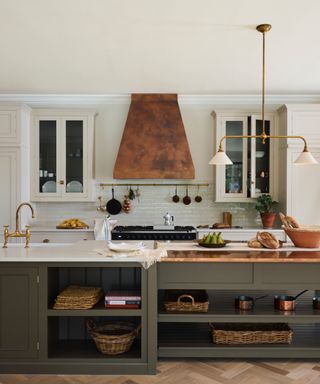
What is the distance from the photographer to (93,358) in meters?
3.16

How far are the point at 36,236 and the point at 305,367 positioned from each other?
3735mm

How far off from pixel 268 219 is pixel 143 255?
3047mm

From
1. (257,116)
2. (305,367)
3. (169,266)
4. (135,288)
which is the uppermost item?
(257,116)

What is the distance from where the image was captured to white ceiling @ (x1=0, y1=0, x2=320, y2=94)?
10.4 ft

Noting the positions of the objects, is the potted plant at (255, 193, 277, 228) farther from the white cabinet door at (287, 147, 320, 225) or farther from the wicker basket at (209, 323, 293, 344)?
the wicker basket at (209, 323, 293, 344)

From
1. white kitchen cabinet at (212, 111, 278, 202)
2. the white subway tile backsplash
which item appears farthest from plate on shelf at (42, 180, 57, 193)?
white kitchen cabinet at (212, 111, 278, 202)

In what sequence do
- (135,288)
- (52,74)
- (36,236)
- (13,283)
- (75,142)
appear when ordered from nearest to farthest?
(13,283) < (135,288) < (52,74) < (36,236) < (75,142)

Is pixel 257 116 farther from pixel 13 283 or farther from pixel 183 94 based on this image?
pixel 13 283

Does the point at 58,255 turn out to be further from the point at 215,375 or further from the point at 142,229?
the point at 142,229

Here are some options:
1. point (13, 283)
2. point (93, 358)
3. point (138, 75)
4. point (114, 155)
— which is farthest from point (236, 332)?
point (114, 155)

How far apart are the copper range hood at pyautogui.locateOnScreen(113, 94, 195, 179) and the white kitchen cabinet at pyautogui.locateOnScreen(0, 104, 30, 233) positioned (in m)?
1.31

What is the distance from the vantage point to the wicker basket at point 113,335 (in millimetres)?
3184

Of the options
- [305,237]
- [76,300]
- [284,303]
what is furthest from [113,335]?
[305,237]

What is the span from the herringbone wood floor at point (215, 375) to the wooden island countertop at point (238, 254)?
2.73 feet
